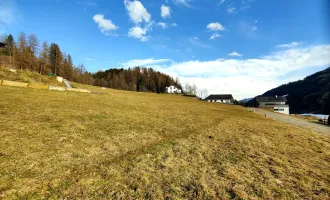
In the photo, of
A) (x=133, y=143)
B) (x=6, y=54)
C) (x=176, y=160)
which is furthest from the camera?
(x=6, y=54)

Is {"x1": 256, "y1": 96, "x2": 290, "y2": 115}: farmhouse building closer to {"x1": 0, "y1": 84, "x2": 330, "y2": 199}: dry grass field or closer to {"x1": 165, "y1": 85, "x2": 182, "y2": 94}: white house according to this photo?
{"x1": 165, "y1": 85, "x2": 182, "y2": 94}: white house

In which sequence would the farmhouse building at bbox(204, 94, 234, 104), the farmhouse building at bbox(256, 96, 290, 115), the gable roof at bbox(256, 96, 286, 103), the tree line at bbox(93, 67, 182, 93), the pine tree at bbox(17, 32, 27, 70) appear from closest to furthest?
1. the pine tree at bbox(17, 32, 27, 70)
2. the farmhouse building at bbox(256, 96, 290, 115)
3. the gable roof at bbox(256, 96, 286, 103)
4. the farmhouse building at bbox(204, 94, 234, 104)
5. the tree line at bbox(93, 67, 182, 93)

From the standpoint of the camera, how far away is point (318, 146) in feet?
42.2

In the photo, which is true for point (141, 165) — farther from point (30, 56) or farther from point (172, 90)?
point (172, 90)

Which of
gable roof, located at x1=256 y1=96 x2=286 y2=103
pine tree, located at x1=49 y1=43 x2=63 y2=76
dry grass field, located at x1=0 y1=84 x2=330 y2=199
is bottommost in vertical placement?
dry grass field, located at x1=0 y1=84 x2=330 y2=199

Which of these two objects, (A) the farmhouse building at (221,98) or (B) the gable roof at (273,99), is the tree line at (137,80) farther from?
(B) the gable roof at (273,99)

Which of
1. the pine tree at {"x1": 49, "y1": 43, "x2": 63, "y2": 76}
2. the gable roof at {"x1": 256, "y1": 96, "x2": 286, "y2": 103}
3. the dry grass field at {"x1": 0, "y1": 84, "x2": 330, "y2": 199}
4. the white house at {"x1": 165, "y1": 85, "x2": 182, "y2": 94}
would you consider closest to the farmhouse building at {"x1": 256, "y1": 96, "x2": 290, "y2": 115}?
the gable roof at {"x1": 256, "y1": 96, "x2": 286, "y2": 103}

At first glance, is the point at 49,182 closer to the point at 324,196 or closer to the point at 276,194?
the point at 276,194

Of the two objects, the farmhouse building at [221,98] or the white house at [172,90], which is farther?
the white house at [172,90]

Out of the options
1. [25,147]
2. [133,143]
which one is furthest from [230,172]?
[25,147]

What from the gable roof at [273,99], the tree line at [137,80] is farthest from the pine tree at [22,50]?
the gable roof at [273,99]

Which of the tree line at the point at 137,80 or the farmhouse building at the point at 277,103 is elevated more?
the tree line at the point at 137,80

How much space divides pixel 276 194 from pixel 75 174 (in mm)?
6745

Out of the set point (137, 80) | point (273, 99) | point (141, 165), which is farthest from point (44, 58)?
point (273, 99)
